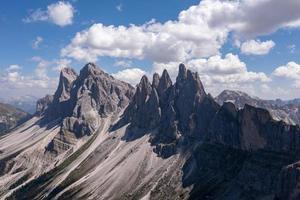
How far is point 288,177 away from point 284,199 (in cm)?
1009

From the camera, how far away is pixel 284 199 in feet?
641

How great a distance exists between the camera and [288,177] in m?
195

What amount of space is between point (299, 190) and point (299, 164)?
14107 mm

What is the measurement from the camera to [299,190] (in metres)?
188

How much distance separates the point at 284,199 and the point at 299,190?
9837 mm

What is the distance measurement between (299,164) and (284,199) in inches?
685

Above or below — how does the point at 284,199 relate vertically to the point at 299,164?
below

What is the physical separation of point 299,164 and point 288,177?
27.7 ft
